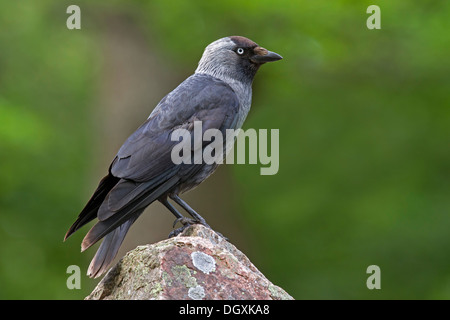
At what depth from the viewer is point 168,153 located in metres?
5.22

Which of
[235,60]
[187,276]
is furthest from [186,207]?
[235,60]

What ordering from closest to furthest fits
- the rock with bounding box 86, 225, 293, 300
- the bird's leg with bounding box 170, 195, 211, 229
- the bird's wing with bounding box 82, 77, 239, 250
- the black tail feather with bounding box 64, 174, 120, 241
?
the rock with bounding box 86, 225, 293, 300 < the bird's wing with bounding box 82, 77, 239, 250 < the black tail feather with bounding box 64, 174, 120, 241 < the bird's leg with bounding box 170, 195, 211, 229

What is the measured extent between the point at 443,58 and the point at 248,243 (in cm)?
369

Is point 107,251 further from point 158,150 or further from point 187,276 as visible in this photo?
point 187,276

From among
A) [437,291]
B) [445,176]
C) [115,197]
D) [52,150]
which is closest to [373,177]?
[445,176]

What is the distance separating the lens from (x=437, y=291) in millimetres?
9906

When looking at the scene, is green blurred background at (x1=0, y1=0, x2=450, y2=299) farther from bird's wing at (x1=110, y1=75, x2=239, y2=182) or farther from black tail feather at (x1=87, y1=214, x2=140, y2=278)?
black tail feather at (x1=87, y1=214, x2=140, y2=278)

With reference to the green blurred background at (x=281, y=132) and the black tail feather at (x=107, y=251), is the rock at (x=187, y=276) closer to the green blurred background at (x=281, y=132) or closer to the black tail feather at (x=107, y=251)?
the black tail feather at (x=107, y=251)

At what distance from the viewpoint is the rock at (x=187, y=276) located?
4.11 metres

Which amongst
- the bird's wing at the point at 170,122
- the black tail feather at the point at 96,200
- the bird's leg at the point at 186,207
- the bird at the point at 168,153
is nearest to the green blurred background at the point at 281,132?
the bird at the point at 168,153

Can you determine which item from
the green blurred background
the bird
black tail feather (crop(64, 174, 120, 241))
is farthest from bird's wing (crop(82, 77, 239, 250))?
the green blurred background

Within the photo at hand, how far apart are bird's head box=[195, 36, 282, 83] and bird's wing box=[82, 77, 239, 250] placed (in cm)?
24

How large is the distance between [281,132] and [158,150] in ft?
21.3

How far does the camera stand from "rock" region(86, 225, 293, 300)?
4.11 m
